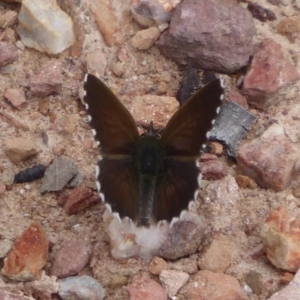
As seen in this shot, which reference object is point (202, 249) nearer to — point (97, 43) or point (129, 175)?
point (129, 175)

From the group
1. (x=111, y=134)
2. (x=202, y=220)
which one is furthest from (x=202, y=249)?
(x=111, y=134)

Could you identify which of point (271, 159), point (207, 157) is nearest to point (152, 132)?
point (207, 157)

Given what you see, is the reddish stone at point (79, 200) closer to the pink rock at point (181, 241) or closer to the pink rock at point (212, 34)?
the pink rock at point (181, 241)

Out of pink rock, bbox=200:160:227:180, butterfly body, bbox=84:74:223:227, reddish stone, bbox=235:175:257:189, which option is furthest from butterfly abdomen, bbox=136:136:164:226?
reddish stone, bbox=235:175:257:189

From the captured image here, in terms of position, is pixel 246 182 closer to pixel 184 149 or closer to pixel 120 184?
pixel 184 149

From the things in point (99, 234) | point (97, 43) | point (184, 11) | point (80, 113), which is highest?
point (184, 11)

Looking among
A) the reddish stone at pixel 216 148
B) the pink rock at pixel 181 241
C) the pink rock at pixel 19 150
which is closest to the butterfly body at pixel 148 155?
the pink rock at pixel 181 241
